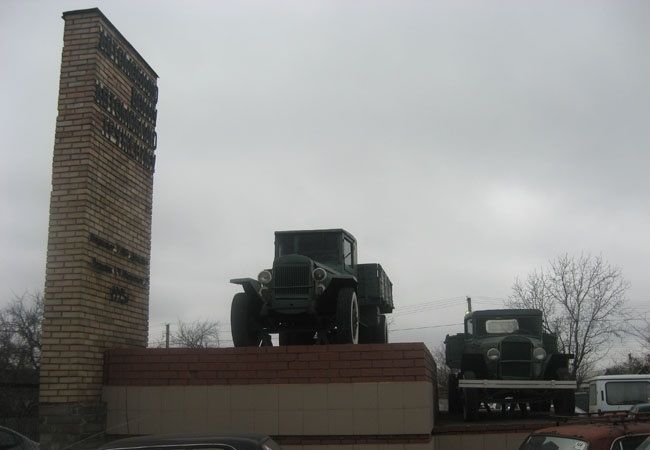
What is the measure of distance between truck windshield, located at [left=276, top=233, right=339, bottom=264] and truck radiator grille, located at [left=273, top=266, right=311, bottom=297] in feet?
5.15

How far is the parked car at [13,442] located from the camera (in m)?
8.88

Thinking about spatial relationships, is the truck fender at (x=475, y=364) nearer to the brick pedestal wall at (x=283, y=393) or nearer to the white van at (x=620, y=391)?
the white van at (x=620, y=391)

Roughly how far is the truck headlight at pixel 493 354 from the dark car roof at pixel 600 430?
6.50 m

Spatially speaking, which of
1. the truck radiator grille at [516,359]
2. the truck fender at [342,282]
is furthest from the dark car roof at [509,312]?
the truck fender at [342,282]

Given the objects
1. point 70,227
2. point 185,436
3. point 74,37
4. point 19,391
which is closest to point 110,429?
point 70,227

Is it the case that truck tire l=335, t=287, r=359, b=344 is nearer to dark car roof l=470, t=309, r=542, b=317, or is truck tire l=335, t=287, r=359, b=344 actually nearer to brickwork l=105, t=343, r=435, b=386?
brickwork l=105, t=343, r=435, b=386

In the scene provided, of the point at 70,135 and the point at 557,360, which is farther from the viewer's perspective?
the point at 557,360

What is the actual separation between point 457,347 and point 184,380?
8.28m

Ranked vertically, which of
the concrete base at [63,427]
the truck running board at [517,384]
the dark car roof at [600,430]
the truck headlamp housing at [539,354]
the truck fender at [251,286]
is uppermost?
the truck fender at [251,286]

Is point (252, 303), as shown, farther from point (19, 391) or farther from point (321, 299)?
point (19, 391)

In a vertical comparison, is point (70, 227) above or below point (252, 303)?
above

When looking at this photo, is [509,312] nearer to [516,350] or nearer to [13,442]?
[516,350]

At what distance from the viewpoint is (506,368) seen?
12453 mm

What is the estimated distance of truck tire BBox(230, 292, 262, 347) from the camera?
10.4m
